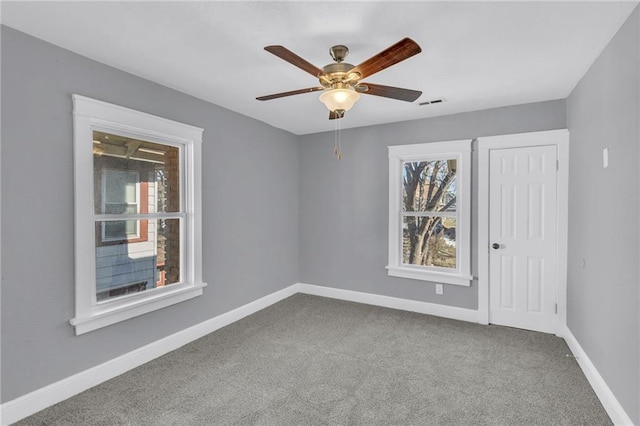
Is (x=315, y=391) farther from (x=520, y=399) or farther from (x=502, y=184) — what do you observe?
(x=502, y=184)

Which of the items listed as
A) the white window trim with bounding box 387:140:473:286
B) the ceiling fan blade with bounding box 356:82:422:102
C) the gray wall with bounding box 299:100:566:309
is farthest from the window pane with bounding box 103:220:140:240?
the white window trim with bounding box 387:140:473:286

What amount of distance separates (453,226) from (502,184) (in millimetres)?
746

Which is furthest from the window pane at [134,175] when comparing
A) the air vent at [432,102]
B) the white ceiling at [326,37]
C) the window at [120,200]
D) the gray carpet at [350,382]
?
the air vent at [432,102]

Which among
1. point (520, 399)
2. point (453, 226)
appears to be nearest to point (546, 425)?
point (520, 399)

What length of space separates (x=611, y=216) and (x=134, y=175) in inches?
145

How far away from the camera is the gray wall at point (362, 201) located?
377 cm

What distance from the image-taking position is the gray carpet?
2094 millimetres

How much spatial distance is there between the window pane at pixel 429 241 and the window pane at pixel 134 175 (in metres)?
2.88

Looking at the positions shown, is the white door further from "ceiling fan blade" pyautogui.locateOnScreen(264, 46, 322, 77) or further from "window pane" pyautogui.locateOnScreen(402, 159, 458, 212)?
"ceiling fan blade" pyautogui.locateOnScreen(264, 46, 322, 77)

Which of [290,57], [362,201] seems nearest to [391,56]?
[290,57]

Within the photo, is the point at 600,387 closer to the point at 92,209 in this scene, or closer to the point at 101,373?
the point at 101,373

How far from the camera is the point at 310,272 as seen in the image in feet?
16.2

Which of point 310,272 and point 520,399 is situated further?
point 310,272

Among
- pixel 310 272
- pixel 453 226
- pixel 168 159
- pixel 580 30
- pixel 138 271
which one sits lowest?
pixel 310 272
